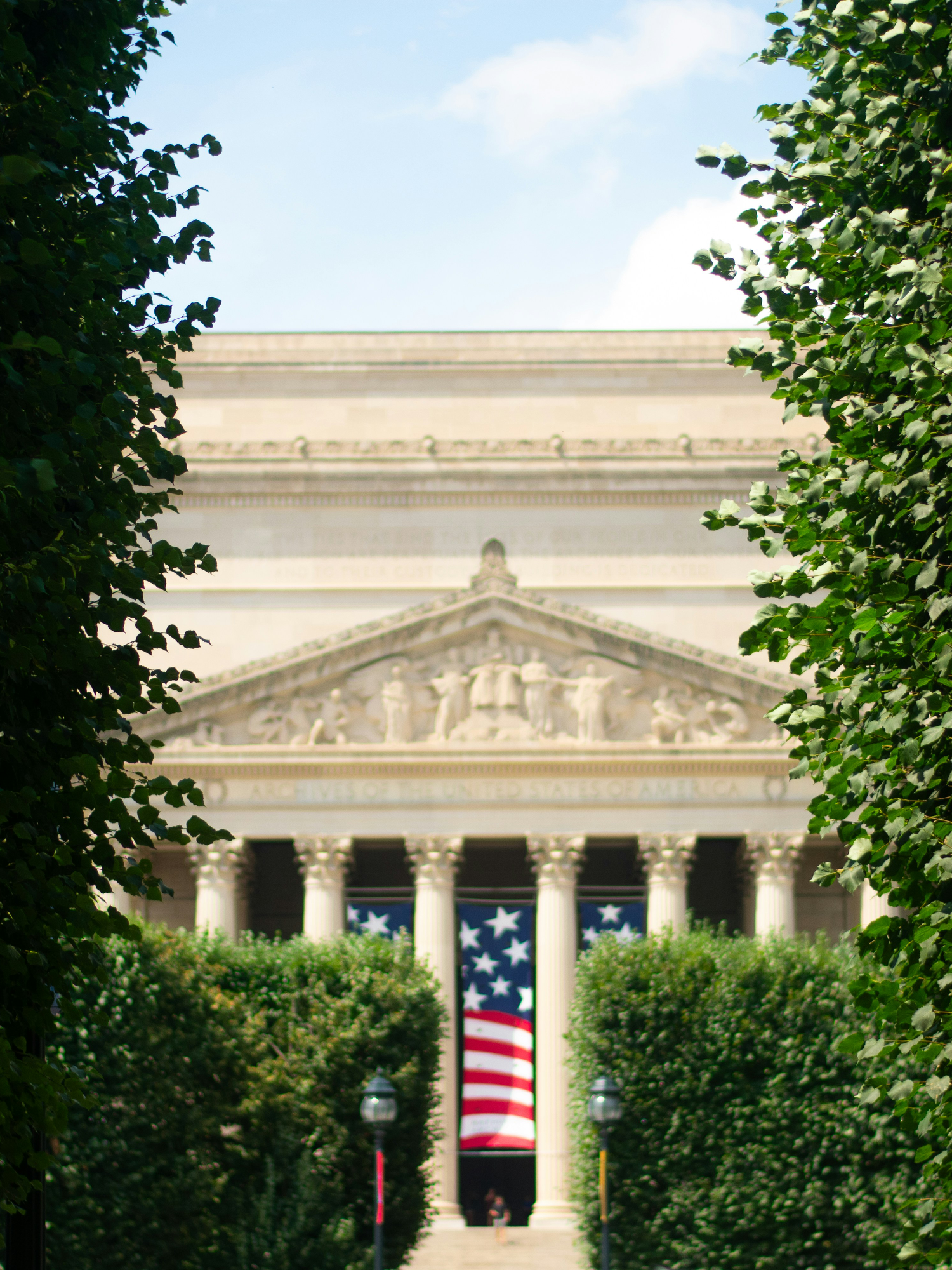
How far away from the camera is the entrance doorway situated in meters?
64.4

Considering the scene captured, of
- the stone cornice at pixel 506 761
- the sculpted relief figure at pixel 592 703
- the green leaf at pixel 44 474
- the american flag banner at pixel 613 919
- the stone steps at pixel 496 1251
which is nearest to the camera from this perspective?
the green leaf at pixel 44 474

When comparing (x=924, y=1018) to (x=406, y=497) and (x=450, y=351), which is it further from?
(x=450, y=351)

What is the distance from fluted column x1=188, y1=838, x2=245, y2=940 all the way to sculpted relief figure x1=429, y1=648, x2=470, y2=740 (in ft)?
22.7

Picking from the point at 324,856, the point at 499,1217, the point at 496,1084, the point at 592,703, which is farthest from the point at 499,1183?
the point at 592,703

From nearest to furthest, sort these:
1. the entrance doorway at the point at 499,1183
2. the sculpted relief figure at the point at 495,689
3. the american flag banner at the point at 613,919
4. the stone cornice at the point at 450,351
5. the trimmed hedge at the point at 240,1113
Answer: the trimmed hedge at the point at 240,1113, the american flag banner at the point at 613,919, the sculpted relief figure at the point at 495,689, the entrance doorway at the point at 499,1183, the stone cornice at the point at 450,351

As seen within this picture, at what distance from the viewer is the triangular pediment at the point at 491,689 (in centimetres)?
6056

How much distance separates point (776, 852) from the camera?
5991 centimetres

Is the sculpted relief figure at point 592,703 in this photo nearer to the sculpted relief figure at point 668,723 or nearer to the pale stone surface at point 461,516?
the sculpted relief figure at point 668,723

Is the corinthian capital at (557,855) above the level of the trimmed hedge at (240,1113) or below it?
above

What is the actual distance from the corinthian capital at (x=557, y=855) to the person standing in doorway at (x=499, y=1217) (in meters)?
9.35

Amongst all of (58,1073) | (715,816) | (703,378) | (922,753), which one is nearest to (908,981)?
A: (922,753)

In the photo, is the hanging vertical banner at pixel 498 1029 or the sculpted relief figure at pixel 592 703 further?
the sculpted relief figure at pixel 592 703

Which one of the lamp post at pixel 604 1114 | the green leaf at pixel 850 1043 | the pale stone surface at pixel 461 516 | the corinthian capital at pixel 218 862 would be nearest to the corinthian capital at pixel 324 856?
the corinthian capital at pixel 218 862

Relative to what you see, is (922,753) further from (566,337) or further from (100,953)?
(566,337)
